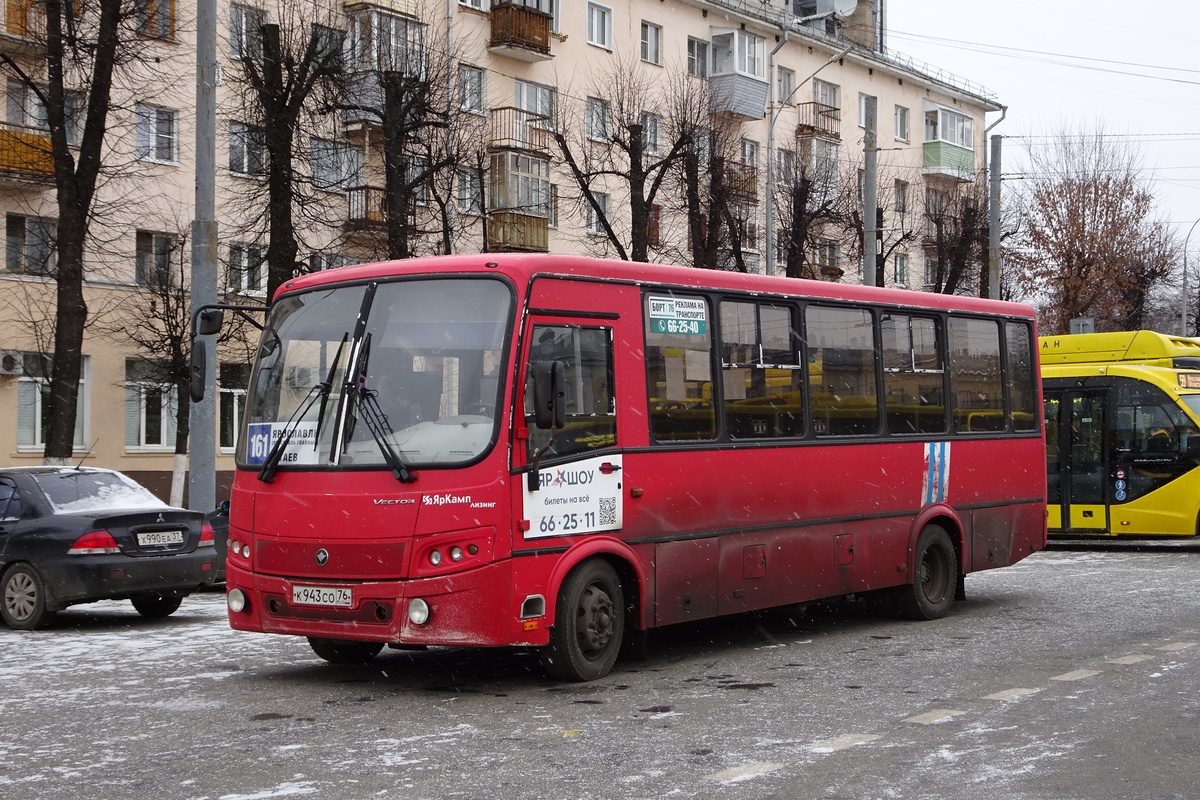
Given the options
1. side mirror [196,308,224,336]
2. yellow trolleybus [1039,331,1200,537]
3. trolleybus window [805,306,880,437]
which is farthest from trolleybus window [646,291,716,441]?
yellow trolleybus [1039,331,1200,537]

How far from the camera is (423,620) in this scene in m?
9.31

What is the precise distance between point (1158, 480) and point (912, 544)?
413 inches

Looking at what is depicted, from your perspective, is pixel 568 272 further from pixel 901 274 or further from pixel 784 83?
pixel 901 274

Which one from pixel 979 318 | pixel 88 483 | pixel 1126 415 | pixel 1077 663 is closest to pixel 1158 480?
pixel 1126 415

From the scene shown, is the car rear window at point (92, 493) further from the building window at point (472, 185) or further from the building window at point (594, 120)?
the building window at point (594, 120)

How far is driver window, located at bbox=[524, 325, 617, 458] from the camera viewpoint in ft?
31.9

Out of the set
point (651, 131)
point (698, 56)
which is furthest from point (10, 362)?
point (698, 56)

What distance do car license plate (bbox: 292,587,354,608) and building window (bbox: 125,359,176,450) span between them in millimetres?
22865

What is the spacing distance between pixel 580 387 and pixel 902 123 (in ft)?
164

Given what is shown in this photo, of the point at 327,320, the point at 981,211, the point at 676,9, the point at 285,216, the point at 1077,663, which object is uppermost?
the point at 676,9

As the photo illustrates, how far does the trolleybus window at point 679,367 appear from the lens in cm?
1069

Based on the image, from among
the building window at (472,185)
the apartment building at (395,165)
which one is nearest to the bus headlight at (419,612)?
the apartment building at (395,165)

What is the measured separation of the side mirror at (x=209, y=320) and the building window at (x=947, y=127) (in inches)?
1971

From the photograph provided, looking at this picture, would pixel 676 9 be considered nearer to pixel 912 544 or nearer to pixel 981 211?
pixel 981 211
